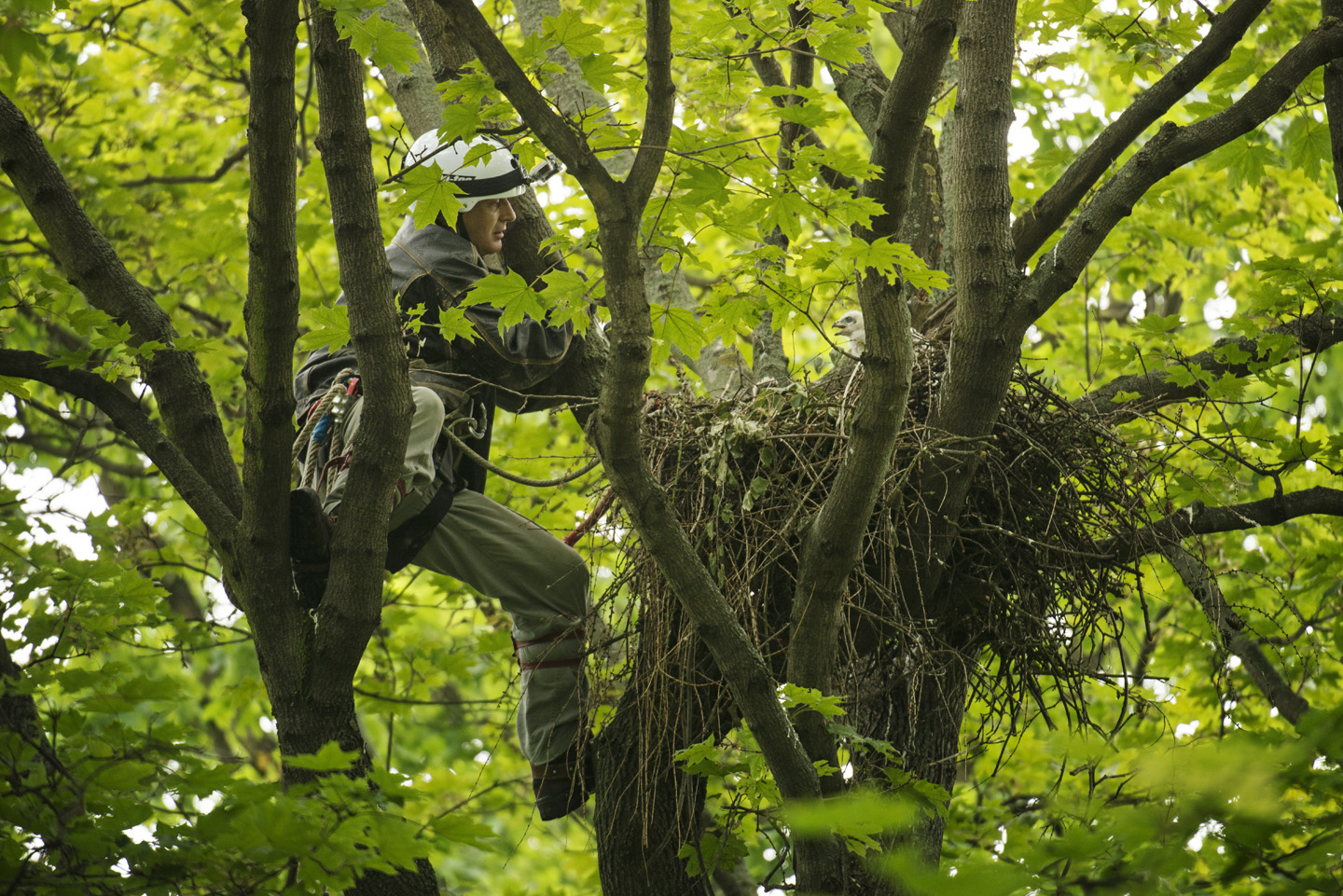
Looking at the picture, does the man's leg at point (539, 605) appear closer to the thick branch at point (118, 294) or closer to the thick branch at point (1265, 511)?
the thick branch at point (118, 294)

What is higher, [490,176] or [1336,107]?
[490,176]

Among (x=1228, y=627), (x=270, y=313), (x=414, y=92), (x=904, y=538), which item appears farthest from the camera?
(x=414, y=92)

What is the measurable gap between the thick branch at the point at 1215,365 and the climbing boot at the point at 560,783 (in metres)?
1.86

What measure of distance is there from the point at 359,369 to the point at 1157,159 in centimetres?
192

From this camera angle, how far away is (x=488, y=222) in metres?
3.68

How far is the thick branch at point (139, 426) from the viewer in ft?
9.06

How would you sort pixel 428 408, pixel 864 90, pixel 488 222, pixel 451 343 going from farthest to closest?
pixel 864 90 < pixel 488 222 < pixel 451 343 < pixel 428 408

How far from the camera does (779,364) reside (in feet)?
12.6

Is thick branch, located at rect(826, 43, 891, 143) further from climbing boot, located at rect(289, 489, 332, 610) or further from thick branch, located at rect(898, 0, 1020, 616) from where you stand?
climbing boot, located at rect(289, 489, 332, 610)

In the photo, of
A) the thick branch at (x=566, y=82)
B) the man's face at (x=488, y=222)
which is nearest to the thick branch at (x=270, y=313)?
the man's face at (x=488, y=222)

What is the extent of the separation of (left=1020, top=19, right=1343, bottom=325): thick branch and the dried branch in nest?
42 cm

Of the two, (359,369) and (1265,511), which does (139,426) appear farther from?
(1265,511)

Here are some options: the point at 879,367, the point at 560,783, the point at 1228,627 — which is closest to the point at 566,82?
the point at 879,367

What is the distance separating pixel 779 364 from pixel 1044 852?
2.34 m
